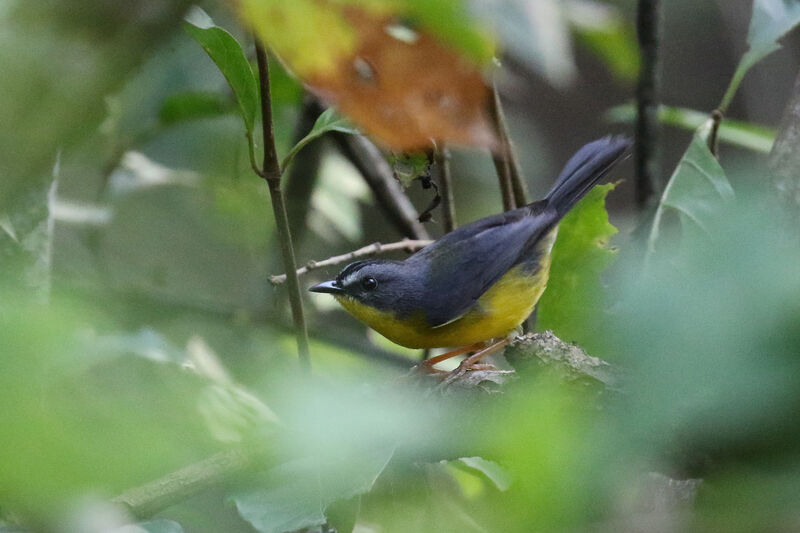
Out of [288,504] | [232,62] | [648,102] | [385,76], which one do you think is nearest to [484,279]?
[648,102]

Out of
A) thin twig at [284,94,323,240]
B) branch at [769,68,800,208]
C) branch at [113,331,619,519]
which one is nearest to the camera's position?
branch at [113,331,619,519]

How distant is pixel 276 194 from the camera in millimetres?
1801

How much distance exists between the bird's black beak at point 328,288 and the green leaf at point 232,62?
1346mm

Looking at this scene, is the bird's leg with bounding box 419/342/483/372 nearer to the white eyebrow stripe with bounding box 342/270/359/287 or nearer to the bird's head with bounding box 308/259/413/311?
the bird's head with bounding box 308/259/413/311

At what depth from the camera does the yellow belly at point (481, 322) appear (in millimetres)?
3043

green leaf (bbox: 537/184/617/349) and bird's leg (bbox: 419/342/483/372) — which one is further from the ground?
green leaf (bbox: 537/184/617/349)

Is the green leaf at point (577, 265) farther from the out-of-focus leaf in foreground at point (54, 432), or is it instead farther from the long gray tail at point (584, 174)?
the out-of-focus leaf in foreground at point (54, 432)

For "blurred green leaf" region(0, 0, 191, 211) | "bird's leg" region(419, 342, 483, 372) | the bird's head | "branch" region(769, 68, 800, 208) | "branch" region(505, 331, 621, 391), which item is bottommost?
"bird's leg" region(419, 342, 483, 372)

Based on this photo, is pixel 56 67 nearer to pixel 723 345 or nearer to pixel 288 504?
pixel 723 345

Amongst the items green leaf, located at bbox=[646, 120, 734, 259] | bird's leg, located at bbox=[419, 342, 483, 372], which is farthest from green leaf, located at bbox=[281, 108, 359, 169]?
bird's leg, located at bbox=[419, 342, 483, 372]

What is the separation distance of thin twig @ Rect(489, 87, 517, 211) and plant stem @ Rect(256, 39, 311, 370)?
2.36ft

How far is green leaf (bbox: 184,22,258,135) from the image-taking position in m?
1.61

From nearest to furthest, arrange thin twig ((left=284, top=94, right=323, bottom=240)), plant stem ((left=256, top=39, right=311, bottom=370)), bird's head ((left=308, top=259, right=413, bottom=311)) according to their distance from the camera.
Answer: plant stem ((left=256, top=39, right=311, bottom=370)), bird's head ((left=308, top=259, right=413, bottom=311)), thin twig ((left=284, top=94, right=323, bottom=240))

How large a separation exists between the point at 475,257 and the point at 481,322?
229mm
